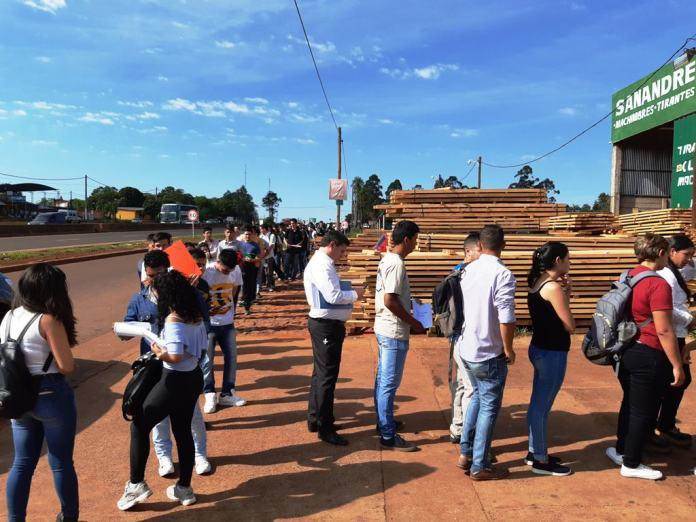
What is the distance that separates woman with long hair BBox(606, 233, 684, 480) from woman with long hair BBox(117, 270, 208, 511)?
9.19 ft

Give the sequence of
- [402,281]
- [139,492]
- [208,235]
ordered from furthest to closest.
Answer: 1. [208,235]
2. [402,281]
3. [139,492]

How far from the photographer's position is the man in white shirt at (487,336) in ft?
10.4

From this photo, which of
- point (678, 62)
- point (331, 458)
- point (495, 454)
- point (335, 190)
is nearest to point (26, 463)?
point (331, 458)

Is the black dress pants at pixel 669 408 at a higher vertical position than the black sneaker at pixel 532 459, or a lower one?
higher

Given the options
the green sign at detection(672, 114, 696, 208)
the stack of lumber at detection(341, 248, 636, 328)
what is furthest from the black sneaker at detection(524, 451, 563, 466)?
the green sign at detection(672, 114, 696, 208)

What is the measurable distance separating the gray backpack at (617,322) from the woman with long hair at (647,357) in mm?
31

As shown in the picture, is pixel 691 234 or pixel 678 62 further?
pixel 678 62

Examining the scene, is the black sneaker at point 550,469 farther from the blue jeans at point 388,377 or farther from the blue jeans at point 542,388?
the blue jeans at point 388,377

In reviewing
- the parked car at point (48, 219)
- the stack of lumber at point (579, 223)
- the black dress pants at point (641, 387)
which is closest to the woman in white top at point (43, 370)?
the black dress pants at point (641, 387)

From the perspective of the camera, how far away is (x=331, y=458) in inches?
147

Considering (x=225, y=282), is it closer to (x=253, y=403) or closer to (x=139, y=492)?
(x=253, y=403)

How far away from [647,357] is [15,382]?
144 inches

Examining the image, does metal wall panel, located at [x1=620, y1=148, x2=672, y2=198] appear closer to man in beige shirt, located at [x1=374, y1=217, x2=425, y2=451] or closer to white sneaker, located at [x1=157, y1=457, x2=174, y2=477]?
man in beige shirt, located at [x1=374, y1=217, x2=425, y2=451]

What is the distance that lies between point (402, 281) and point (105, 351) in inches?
201
